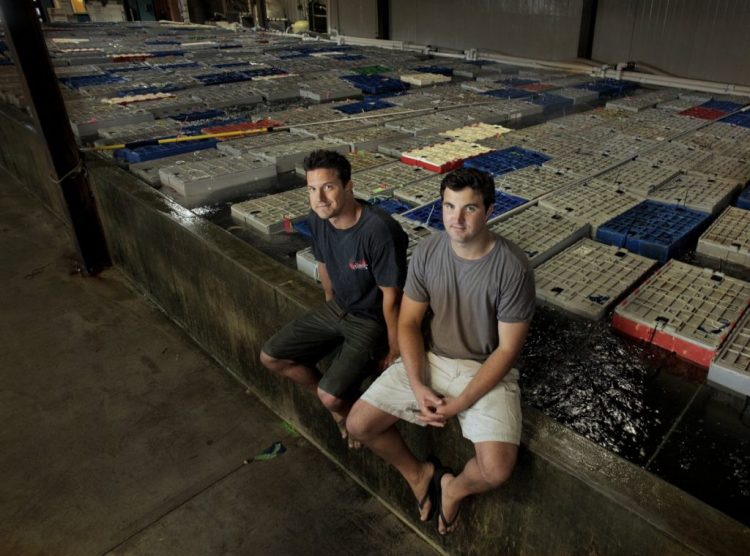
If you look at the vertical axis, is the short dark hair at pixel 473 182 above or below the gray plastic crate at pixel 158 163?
above

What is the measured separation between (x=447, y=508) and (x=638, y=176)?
4.31m

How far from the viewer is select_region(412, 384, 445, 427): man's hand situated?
2.57 meters

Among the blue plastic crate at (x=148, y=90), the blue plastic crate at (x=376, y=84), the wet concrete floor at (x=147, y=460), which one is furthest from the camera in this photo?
the blue plastic crate at (x=376, y=84)

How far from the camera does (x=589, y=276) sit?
3.88m

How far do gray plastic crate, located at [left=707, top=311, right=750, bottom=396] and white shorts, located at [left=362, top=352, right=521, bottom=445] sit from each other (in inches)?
45.4

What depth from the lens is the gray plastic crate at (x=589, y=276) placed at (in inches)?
141

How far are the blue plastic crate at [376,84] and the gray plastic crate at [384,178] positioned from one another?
4855 mm

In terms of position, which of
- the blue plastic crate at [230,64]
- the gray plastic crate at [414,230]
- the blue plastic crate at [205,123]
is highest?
the blue plastic crate at [230,64]

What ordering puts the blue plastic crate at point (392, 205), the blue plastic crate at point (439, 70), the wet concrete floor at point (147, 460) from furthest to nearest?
1. the blue plastic crate at point (439, 70)
2. the blue plastic crate at point (392, 205)
3. the wet concrete floor at point (147, 460)

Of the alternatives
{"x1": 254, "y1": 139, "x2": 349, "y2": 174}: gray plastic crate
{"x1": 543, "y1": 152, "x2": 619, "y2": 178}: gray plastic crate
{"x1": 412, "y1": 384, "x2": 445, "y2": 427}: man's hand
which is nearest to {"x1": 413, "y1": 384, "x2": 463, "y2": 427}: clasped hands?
{"x1": 412, "y1": 384, "x2": 445, "y2": 427}: man's hand

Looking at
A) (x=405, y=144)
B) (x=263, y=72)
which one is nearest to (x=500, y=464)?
(x=405, y=144)

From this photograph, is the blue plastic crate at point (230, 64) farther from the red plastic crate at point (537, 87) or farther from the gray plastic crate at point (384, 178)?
the gray plastic crate at point (384, 178)

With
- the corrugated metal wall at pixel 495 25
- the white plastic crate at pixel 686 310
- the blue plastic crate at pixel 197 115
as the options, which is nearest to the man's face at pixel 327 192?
the white plastic crate at pixel 686 310

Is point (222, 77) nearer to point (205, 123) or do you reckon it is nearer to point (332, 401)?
point (205, 123)
